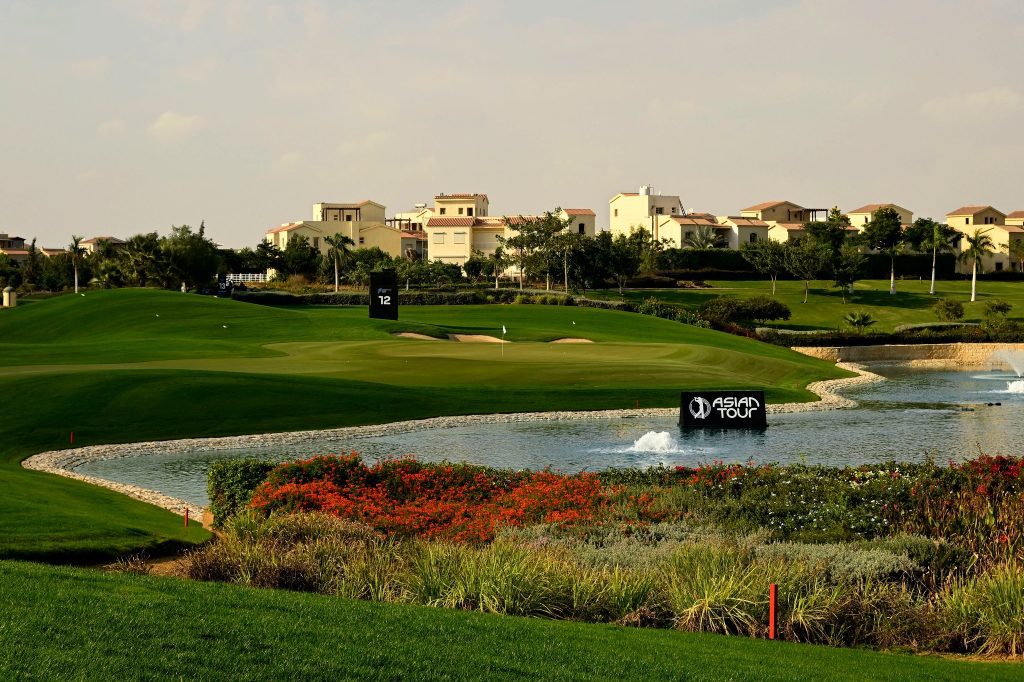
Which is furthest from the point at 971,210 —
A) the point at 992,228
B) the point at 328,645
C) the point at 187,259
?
the point at 328,645

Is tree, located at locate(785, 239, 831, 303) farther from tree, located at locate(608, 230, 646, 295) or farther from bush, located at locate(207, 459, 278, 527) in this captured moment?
bush, located at locate(207, 459, 278, 527)

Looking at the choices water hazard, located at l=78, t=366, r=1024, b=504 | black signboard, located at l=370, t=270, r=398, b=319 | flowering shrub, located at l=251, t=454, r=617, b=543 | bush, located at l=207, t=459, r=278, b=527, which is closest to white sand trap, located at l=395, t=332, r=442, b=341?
black signboard, located at l=370, t=270, r=398, b=319

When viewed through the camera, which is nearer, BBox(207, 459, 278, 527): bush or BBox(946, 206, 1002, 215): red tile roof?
BBox(207, 459, 278, 527): bush

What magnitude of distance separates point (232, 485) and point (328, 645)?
12.7 meters

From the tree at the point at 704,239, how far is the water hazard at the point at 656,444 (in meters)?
111

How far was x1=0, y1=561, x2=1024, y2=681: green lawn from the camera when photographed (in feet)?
34.9

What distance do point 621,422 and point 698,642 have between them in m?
30.3

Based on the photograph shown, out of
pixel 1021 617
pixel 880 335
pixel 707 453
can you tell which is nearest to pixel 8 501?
pixel 1021 617

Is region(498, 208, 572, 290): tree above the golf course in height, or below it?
above

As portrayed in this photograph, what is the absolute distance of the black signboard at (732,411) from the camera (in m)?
38.7

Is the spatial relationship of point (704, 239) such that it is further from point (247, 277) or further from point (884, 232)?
point (247, 277)

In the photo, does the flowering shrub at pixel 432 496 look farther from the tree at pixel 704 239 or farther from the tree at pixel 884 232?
the tree at pixel 704 239

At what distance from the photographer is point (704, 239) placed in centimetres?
15900

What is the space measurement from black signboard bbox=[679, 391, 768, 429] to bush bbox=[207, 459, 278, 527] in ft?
59.3
